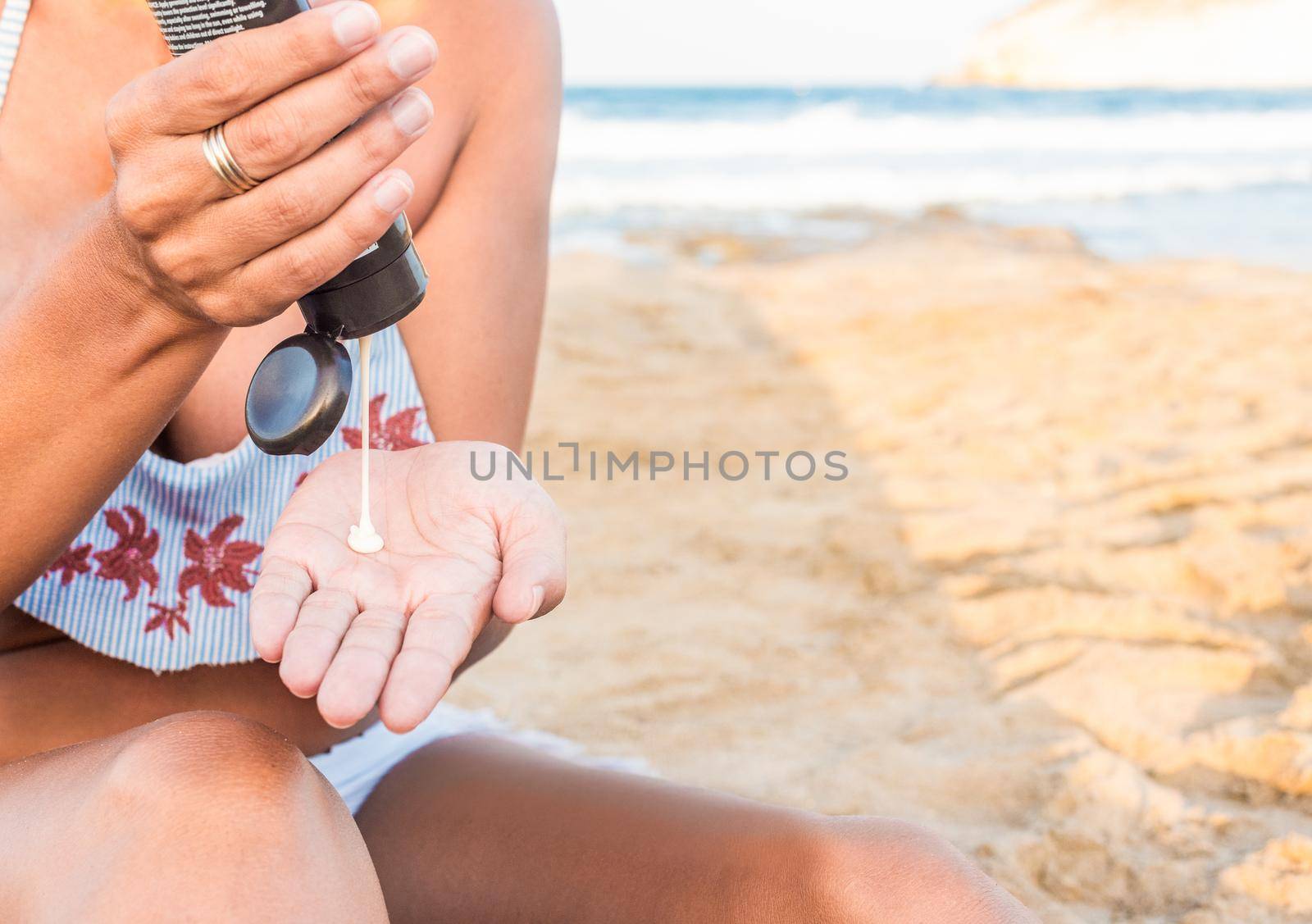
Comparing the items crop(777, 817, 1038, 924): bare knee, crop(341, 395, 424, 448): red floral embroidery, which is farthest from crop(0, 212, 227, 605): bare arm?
crop(777, 817, 1038, 924): bare knee

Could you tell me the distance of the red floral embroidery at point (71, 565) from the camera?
1.00 meters

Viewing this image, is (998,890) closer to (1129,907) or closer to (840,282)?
(1129,907)

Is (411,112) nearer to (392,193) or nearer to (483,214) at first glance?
(392,193)

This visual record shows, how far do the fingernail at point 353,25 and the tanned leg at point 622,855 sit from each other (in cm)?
68

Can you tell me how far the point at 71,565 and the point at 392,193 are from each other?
1.81ft

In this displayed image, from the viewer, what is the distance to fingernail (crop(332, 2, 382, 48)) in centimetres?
61

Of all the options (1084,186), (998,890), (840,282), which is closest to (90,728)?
(998,890)

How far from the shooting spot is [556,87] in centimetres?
133

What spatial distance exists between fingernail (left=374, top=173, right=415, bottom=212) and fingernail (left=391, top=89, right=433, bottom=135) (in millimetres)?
30

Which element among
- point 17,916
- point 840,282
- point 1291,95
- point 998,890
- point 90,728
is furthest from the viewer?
point 1291,95

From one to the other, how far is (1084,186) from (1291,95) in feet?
56.5

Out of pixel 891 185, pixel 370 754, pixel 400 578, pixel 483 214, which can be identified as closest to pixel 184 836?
pixel 400 578

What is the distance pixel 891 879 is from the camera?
867mm

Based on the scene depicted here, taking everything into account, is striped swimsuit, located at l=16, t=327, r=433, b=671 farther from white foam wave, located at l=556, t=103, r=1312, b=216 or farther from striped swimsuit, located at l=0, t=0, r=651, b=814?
white foam wave, located at l=556, t=103, r=1312, b=216
